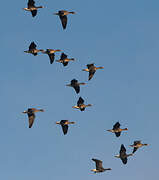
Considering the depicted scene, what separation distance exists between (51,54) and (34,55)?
4254 mm

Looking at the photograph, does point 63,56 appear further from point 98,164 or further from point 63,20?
point 98,164

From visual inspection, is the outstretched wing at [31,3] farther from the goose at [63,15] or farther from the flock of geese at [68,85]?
the goose at [63,15]

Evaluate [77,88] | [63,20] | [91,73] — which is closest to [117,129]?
[77,88]

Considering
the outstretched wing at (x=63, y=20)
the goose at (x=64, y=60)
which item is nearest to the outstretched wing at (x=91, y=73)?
the goose at (x=64, y=60)

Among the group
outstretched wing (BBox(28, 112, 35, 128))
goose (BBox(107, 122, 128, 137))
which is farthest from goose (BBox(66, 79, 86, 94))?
goose (BBox(107, 122, 128, 137))

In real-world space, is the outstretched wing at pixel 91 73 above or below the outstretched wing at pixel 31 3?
below

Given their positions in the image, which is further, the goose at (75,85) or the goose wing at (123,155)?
the goose at (75,85)

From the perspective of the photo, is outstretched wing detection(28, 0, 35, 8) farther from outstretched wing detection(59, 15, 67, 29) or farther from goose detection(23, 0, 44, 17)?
outstretched wing detection(59, 15, 67, 29)

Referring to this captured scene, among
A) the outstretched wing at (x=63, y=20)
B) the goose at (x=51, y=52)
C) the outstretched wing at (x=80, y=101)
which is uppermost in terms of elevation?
the outstretched wing at (x=63, y=20)

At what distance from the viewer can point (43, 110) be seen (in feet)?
435

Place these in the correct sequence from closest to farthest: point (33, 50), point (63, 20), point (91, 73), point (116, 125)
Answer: point (63, 20) < point (33, 50) < point (91, 73) < point (116, 125)

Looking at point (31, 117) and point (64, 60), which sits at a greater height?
point (64, 60)

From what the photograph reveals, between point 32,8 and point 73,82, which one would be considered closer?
point 32,8

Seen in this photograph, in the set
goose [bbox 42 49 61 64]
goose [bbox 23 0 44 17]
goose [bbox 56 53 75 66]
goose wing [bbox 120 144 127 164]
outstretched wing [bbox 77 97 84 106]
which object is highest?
goose [bbox 23 0 44 17]
